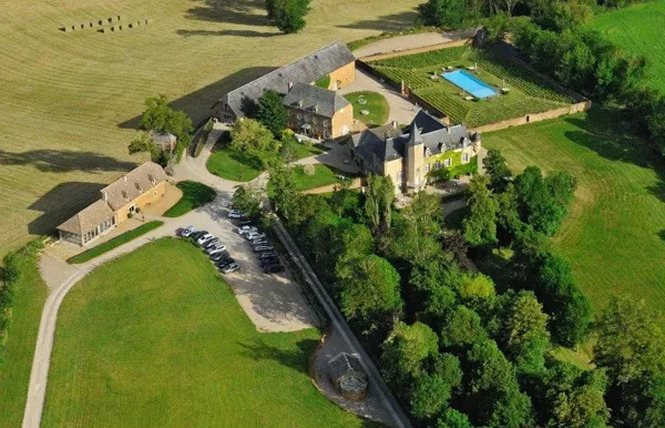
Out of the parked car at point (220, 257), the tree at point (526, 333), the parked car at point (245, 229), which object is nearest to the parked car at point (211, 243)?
the parked car at point (220, 257)

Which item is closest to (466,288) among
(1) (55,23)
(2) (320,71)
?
(2) (320,71)

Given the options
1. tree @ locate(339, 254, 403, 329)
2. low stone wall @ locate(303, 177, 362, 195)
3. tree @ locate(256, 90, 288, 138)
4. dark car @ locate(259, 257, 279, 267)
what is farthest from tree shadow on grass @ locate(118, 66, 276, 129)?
tree @ locate(339, 254, 403, 329)

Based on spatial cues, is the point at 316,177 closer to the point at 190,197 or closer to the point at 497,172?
the point at 190,197

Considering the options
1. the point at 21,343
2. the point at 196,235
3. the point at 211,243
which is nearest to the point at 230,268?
the point at 211,243

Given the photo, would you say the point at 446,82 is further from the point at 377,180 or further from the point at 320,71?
the point at 377,180

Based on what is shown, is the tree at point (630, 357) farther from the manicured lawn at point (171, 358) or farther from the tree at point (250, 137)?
the tree at point (250, 137)
